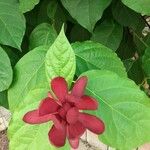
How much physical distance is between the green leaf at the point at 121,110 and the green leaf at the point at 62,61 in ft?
0.12

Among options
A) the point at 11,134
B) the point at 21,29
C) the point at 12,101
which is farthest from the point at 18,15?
the point at 11,134

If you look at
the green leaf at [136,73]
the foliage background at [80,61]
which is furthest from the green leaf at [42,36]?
the green leaf at [136,73]

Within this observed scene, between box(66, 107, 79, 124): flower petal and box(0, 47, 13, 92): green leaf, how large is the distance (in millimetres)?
248

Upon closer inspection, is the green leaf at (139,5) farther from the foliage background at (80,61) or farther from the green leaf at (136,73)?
the green leaf at (136,73)

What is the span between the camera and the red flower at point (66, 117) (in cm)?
48

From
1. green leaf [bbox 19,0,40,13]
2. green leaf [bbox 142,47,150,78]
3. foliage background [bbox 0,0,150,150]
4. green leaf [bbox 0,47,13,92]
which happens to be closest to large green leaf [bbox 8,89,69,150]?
foliage background [bbox 0,0,150,150]

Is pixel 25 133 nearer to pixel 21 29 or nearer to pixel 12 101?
pixel 12 101

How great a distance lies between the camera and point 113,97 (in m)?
0.59

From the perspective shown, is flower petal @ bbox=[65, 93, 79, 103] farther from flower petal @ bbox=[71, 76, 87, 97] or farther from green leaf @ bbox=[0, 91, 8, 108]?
green leaf @ bbox=[0, 91, 8, 108]

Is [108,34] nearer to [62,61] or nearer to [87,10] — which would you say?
[87,10]

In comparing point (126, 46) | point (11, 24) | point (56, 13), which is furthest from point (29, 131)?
point (126, 46)

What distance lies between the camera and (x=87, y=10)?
0.80 metres

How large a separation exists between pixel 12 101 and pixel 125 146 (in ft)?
0.69

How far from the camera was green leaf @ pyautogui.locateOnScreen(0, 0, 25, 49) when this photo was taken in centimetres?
78
